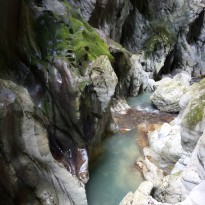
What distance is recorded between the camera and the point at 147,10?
31.1 metres

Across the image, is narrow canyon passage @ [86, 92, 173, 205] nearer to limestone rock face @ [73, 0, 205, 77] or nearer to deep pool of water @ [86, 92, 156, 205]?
deep pool of water @ [86, 92, 156, 205]

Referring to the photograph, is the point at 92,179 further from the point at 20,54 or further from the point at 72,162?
the point at 20,54

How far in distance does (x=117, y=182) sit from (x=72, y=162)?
6.37ft

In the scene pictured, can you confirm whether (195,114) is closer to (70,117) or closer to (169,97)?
(70,117)

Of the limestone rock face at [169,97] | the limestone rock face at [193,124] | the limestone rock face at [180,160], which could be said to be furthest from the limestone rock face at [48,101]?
the limestone rock face at [169,97]

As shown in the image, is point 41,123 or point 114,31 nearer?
point 41,123

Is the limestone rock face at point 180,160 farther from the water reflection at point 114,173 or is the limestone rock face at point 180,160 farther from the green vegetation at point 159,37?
the green vegetation at point 159,37

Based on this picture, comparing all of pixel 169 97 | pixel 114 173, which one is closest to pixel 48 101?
pixel 114 173

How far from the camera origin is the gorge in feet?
25.6

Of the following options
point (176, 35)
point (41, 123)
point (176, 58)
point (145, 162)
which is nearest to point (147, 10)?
point (176, 35)

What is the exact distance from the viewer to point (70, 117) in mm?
11156

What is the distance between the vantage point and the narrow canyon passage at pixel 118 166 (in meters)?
10.8

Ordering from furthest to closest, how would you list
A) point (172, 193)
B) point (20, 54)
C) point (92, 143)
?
point (92, 143) < point (20, 54) < point (172, 193)

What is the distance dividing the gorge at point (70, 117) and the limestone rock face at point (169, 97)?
0.07 m
